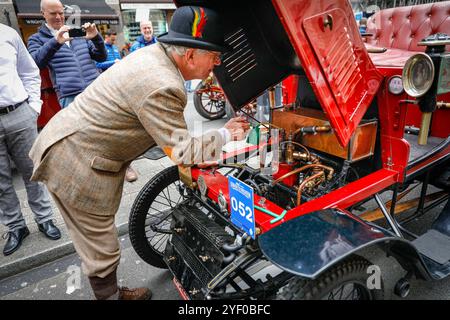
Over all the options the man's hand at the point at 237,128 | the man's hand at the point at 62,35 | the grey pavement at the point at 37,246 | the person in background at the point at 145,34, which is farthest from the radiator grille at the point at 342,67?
the person in background at the point at 145,34

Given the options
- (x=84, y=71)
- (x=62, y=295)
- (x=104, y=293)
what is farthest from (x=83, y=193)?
(x=84, y=71)

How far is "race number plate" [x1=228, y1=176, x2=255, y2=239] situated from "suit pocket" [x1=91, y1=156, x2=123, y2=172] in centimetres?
63

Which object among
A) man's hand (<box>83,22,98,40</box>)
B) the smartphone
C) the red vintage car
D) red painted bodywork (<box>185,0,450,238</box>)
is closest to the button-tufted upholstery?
the red vintage car

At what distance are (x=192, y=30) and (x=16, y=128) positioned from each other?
191 cm

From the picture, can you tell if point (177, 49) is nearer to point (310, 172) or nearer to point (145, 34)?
point (310, 172)

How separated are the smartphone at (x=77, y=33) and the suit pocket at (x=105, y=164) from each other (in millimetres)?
2329

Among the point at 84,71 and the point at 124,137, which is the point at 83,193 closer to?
the point at 124,137

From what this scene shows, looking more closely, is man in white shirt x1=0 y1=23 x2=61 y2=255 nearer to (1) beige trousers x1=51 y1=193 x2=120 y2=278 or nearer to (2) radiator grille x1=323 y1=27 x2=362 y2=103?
(1) beige trousers x1=51 y1=193 x2=120 y2=278

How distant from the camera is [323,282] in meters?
1.36

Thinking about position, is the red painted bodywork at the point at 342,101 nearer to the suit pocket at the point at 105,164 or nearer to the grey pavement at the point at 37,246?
the suit pocket at the point at 105,164

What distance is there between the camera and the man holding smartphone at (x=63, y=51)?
9.87 feet

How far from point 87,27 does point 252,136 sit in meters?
2.20

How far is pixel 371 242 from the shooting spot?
135 centimetres

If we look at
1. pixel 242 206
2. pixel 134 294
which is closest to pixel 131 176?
pixel 134 294
